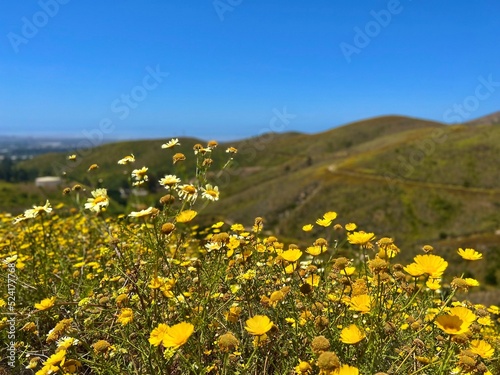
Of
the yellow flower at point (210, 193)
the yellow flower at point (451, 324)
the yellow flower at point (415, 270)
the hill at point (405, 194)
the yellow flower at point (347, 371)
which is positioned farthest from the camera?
the hill at point (405, 194)

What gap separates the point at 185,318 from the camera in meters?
2.93

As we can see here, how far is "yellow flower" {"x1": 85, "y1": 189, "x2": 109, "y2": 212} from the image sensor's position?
3.32m

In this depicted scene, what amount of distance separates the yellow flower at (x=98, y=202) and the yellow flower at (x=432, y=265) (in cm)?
246

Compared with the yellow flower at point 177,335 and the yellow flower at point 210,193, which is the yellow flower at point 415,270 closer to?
the yellow flower at point 177,335

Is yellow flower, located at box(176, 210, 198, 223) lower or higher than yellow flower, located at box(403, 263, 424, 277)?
higher

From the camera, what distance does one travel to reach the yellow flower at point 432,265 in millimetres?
2334

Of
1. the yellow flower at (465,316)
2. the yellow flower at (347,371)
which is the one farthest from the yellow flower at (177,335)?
the yellow flower at (465,316)

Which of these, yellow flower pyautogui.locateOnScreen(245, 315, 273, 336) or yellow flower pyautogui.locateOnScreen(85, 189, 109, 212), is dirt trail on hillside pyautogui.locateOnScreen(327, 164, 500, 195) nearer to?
yellow flower pyautogui.locateOnScreen(85, 189, 109, 212)

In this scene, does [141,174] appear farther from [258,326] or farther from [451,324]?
[451,324]

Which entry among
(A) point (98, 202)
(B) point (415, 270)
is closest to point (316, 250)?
(B) point (415, 270)

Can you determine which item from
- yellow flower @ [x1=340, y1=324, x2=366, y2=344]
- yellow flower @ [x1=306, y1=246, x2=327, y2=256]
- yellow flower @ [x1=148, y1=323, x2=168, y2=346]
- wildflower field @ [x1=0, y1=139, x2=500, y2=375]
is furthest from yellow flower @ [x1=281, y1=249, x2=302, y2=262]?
yellow flower @ [x1=148, y1=323, x2=168, y2=346]

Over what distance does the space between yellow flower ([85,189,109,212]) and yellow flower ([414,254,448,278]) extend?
2.46 metres

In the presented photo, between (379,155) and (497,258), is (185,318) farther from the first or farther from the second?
(379,155)

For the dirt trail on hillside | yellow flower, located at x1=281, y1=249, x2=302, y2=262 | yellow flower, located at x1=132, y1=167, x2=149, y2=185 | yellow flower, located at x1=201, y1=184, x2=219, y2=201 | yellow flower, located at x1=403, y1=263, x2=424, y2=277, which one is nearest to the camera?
Result: yellow flower, located at x1=403, y1=263, x2=424, y2=277
